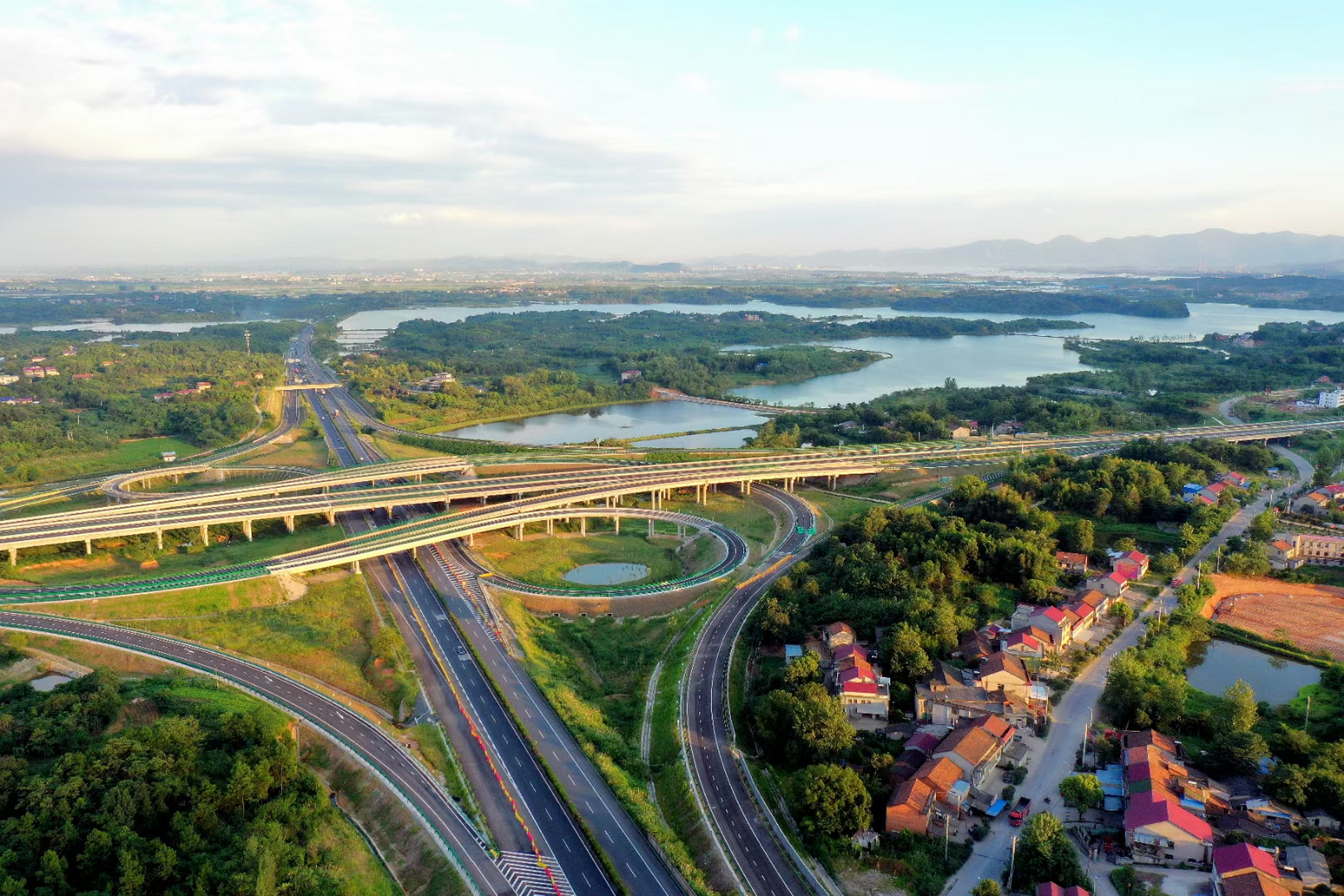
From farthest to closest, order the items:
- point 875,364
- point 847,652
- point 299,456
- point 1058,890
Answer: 1. point 875,364
2. point 299,456
3. point 847,652
4. point 1058,890

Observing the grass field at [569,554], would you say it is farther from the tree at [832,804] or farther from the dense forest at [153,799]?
the tree at [832,804]

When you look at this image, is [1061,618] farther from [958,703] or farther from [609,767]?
[609,767]

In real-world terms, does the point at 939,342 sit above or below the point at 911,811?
above

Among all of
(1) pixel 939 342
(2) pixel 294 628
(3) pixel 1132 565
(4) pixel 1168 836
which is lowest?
(4) pixel 1168 836

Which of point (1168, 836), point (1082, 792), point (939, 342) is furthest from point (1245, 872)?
point (939, 342)

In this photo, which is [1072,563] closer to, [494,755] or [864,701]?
[864,701]

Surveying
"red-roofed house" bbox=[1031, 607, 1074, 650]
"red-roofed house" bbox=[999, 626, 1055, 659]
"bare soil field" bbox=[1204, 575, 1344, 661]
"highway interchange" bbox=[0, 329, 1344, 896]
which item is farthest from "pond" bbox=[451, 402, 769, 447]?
"red-roofed house" bbox=[999, 626, 1055, 659]

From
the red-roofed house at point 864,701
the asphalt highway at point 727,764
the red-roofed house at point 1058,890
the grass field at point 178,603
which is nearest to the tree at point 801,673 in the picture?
the red-roofed house at point 864,701
